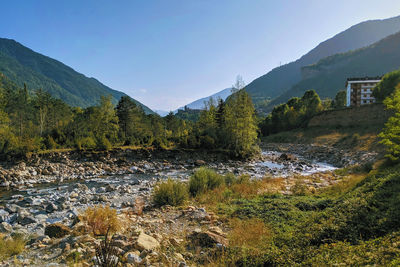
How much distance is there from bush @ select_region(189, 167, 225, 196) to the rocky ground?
7.11 feet

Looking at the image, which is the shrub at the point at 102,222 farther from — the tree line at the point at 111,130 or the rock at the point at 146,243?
the tree line at the point at 111,130

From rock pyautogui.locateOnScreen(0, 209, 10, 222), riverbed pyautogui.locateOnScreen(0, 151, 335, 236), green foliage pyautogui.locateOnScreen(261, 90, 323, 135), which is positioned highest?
green foliage pyautogui.locateOnScreen(261, 90, 323, 135)

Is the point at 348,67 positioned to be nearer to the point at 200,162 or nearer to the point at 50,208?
the point at 200,162

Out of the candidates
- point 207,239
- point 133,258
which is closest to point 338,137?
point 207,239

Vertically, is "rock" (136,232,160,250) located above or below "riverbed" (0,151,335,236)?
above

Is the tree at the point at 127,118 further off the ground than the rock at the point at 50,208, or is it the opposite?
the tree at the point at 127,118

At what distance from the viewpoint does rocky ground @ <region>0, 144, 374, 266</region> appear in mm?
4367

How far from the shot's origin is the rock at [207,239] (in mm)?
4834

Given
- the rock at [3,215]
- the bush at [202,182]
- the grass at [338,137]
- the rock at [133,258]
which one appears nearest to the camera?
the rock at [133,258]

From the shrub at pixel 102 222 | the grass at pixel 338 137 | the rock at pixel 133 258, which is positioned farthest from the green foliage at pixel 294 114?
the rock at pixel 133 258

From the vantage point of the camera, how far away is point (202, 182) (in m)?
10.4

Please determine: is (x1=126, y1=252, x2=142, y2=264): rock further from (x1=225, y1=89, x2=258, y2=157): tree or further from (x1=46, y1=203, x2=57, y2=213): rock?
(x1=225, y1=89, x2=258, y2=157): tree

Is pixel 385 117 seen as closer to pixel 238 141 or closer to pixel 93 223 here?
pixel 238 141

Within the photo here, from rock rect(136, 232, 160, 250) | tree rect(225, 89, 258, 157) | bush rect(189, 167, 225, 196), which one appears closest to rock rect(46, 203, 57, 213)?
bush rect(189, 167, 225, 196)
